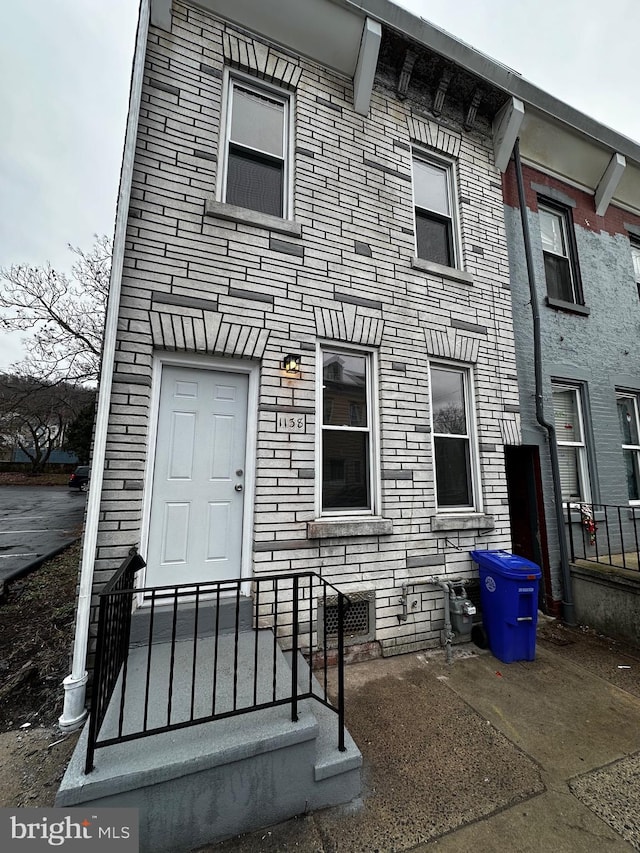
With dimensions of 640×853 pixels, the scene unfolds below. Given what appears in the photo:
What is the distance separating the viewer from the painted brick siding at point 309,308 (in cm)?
321

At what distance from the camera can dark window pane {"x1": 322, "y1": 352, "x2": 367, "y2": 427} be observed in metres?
3.80

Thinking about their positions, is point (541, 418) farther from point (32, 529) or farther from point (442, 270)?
point (32, 529)

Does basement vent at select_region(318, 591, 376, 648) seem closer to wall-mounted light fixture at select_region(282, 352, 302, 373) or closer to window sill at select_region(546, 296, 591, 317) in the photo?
wall-mounted light fixture at select_region(282, 352, 302, 373)

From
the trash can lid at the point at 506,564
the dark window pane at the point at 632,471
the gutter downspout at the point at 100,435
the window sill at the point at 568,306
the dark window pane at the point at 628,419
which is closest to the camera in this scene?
the gutter downspout at the point at 100,435

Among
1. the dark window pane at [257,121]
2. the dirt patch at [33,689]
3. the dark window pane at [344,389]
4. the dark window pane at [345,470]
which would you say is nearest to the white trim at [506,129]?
the dark window pane at [257,121]

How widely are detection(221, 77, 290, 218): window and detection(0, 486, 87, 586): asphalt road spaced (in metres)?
5.86

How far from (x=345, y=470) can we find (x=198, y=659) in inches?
77.9

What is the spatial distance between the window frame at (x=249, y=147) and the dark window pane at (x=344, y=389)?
5.04 ft

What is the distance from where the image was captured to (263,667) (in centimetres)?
258

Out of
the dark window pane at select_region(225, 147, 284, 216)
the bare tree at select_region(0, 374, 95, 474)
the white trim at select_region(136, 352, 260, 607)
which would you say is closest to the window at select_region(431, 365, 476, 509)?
the white trim at select_region(136, 352, 260, 607)

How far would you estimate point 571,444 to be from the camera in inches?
210

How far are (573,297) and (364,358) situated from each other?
4.17 m

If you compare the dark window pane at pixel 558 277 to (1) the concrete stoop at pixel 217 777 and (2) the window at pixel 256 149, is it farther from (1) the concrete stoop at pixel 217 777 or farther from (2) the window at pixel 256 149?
(1) the concrete stoop at pixel 217 777

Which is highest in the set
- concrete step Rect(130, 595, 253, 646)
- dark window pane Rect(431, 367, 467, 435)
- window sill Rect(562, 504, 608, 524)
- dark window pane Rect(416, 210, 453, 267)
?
dark window pane Rect(416, 210, 453, 267)
